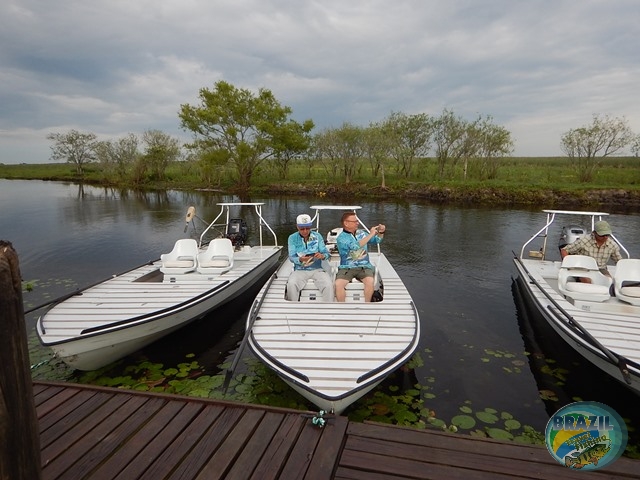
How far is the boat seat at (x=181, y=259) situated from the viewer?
732 cm

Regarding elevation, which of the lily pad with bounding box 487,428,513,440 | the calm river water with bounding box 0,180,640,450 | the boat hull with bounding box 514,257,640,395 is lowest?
the lily pad with bounding box 487,428,513,440

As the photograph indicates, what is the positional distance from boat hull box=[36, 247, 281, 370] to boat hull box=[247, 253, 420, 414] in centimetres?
146

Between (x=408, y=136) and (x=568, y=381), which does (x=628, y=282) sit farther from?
(x=408, y=136)

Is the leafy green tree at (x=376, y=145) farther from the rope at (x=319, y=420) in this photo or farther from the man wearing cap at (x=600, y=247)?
the rope at (x=319, y=420)

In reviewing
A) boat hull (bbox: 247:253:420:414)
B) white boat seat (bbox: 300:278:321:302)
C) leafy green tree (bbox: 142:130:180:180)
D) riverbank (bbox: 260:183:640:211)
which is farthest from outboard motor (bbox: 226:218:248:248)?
leafy green tree (bbox: 142:130:180:180)

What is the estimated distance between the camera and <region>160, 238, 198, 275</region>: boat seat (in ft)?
24.0

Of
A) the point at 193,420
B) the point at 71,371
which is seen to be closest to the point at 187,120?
the point at 71,371

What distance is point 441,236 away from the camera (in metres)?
16.5

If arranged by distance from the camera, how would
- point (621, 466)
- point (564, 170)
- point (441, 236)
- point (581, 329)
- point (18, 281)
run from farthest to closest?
point (564, 170) → point (441, 236) → point (581, 329) → point (621, 466) → point (18, 281)

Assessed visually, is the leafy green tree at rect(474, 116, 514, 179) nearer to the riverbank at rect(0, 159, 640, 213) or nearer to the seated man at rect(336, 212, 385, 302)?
the riverbank at rect(0, 159, 640, 213)

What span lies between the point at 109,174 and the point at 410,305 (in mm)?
61192

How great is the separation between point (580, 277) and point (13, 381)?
27.4 feet

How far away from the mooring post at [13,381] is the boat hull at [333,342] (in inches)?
94.7

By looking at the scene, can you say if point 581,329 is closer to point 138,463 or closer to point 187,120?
point 138,463
